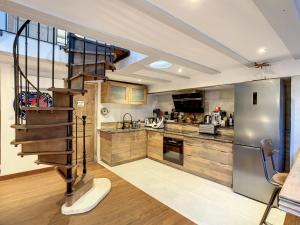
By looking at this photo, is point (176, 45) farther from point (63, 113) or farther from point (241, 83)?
point (63, 113)

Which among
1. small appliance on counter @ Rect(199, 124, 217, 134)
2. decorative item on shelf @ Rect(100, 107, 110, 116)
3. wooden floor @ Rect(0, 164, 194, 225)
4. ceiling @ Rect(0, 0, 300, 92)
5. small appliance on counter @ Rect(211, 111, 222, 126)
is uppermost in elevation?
ceiling @ Rect(0, 0, 300, 92)

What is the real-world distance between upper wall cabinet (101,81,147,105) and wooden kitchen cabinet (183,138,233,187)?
1.96 metres

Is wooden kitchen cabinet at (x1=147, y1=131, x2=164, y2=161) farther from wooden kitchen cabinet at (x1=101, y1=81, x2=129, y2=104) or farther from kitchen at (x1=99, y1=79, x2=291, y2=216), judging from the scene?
wooden kitchen cabinet at (x1=101, y1=81, x2=129, y2=104)

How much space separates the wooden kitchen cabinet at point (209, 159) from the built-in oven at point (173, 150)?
15 cm

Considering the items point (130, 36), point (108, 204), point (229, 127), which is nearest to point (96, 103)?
point (108, 204)

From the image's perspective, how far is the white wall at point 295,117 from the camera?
253 cm

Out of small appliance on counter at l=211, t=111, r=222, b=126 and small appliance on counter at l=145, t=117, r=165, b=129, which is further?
small appliance on counter at l=145, t=117, r=165, b=129

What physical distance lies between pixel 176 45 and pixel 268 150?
1.76 meters

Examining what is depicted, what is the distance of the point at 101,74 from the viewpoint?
2430mm

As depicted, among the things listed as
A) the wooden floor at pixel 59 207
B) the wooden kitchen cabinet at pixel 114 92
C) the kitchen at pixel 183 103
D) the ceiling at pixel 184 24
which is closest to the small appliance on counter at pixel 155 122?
the kitchen at pixel 183 103

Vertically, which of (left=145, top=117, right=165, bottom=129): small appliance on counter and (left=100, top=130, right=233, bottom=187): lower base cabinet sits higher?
(left=145, top=117, right=165, bottom=129): small appliance on counter

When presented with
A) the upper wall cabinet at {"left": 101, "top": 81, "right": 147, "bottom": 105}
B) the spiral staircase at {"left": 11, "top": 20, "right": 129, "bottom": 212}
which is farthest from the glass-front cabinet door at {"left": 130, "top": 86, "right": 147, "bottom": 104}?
the spiral staircase at {"left": 11, "top": 20, "right": 129, "bottom": 212}

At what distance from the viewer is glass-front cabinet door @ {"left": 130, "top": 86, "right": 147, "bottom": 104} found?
486cm

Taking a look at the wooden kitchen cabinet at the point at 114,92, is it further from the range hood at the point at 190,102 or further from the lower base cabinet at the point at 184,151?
the range hood at the point at 190,102
